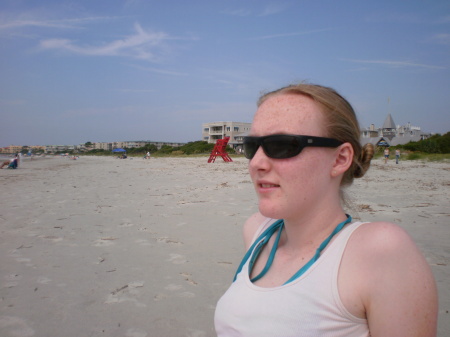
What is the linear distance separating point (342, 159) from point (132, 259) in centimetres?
275

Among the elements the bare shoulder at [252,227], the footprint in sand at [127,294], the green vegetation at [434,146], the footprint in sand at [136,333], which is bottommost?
the footprint in sand at [136,333]

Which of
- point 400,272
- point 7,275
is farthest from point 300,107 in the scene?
point 7,275

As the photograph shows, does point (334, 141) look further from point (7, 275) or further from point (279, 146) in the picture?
point (7, 275)

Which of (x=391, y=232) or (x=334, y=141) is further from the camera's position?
(x=334, y=141)

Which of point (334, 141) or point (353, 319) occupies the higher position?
point (334, 141)

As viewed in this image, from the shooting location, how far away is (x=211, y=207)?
18.9ft

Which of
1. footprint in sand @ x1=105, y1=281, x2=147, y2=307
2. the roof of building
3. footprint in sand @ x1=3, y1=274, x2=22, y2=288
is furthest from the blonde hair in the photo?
the roof of building

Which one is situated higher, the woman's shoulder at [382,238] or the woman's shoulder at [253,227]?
the woman's shoulder at [382,238]

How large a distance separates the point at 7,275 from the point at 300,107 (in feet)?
10.2

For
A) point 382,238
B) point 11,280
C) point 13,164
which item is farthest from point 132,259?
point 13,164

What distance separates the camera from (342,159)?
3.55 ft

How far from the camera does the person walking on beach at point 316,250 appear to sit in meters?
0.77

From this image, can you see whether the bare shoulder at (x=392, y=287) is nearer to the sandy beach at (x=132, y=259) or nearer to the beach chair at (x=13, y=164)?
the sandy beach at (x=132, y=259)

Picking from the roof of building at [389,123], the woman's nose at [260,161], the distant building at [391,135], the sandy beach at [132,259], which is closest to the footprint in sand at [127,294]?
the sandy beach at [132,259]
